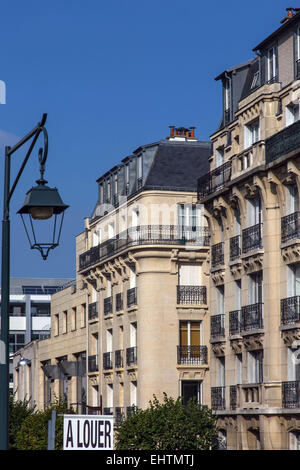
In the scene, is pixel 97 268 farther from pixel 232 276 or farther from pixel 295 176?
pixel 295 176

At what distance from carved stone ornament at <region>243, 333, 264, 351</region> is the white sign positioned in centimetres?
2515

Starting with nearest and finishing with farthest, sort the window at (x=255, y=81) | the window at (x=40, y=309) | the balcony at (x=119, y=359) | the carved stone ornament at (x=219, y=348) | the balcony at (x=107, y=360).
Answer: the window at (x=255, y=81) < the carved stone ornament at (x=219, y=348) < the balcony at (x=119, y=359) < the balcony at (x=107, y=360) < the window at (x=40, y=309)

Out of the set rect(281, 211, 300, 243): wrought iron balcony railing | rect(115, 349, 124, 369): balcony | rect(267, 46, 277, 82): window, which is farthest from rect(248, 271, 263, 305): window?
rect(115, 349, 124, 369): balcony

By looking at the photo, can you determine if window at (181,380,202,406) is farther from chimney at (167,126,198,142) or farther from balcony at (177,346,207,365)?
chimney at (167,126,198,142)

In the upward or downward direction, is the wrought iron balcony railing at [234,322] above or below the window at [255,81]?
below

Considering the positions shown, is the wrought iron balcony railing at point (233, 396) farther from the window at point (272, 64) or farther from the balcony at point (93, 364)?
the balcony at point (93, 364)

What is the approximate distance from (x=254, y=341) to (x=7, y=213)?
2587 cm

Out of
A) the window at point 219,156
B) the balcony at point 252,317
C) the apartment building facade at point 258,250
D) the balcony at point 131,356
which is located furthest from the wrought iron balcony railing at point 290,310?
the balcony at point 131,356

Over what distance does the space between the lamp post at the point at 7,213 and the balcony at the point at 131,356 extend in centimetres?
3807

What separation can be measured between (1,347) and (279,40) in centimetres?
2719

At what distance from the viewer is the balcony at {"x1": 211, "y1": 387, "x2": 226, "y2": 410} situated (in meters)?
45.0

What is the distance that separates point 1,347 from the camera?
626 inches

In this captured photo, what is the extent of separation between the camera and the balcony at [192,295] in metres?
53.3
